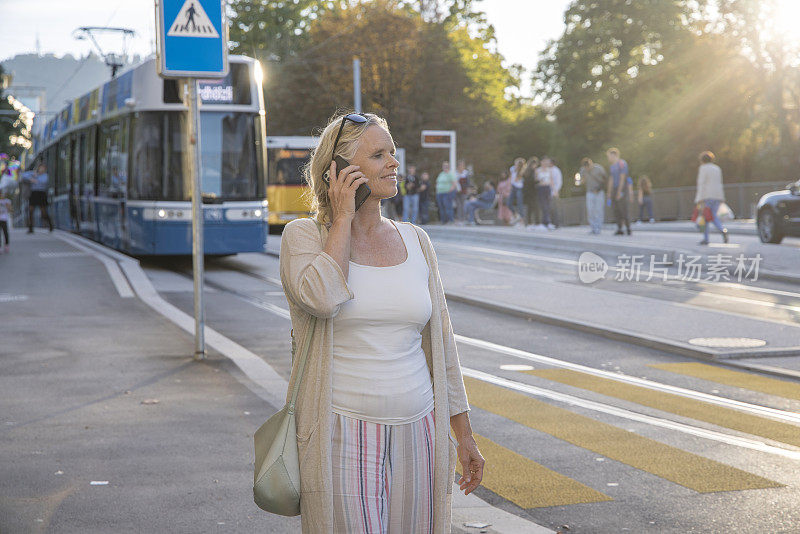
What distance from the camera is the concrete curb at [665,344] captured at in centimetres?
1002

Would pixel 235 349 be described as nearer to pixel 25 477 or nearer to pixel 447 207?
pixel 25 477

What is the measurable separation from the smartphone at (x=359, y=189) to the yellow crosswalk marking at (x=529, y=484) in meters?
2.79

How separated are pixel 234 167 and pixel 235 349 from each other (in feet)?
28.2

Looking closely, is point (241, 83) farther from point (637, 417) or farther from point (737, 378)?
point (637, 417)

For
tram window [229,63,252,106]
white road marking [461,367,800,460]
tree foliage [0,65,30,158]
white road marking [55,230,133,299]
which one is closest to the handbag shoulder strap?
white road marking [461,367,800,460]

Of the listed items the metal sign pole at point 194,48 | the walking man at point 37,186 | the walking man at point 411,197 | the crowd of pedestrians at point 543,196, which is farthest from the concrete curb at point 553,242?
the metal sign pole at point 194,48

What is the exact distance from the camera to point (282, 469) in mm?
2994

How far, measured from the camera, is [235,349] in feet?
32.4

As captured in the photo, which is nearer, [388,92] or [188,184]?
[188,184]

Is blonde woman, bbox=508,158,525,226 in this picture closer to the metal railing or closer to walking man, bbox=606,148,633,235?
walking man, bbox=606,148,633,235

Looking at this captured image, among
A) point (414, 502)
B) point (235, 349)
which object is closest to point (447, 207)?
point (235, 349)

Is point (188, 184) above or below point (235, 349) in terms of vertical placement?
above

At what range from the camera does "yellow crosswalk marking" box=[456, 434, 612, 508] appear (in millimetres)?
5578

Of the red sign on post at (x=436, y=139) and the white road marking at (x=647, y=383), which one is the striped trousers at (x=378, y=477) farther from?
the red sign on post at (x=436, y=139)
